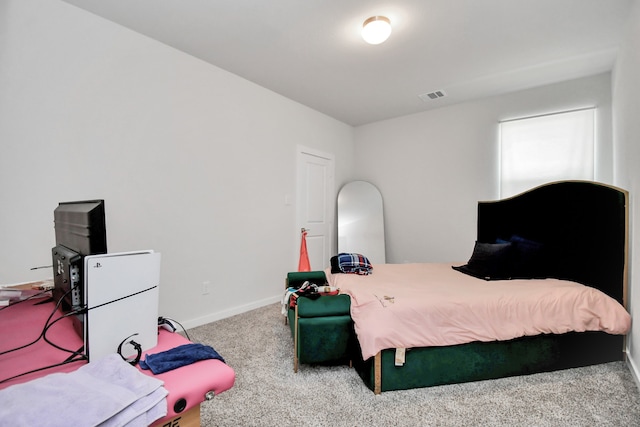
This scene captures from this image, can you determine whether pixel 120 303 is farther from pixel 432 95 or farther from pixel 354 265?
pixel 432 95

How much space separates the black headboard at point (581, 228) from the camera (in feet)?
7.40

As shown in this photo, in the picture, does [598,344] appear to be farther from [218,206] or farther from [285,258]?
[218,206]

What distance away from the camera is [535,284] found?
2.35 meters

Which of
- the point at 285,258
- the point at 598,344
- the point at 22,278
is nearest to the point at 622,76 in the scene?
the point at 598,344

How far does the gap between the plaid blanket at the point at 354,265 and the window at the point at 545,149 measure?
2.19 metres

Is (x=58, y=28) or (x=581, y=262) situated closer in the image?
(x=58, y=28)

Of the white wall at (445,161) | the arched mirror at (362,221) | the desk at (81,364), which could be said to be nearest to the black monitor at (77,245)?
the desk at (81,364)

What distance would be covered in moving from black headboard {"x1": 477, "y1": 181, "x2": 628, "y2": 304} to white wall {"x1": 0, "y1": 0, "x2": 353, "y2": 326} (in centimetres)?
267

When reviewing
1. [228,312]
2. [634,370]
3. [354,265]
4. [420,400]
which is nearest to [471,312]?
[420,400]

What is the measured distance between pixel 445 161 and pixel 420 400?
128 inches

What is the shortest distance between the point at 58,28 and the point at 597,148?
4903mm

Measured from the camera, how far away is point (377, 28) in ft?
7.47

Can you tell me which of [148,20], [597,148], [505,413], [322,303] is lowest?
[505,413]

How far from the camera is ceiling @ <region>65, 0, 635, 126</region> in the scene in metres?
2.18
